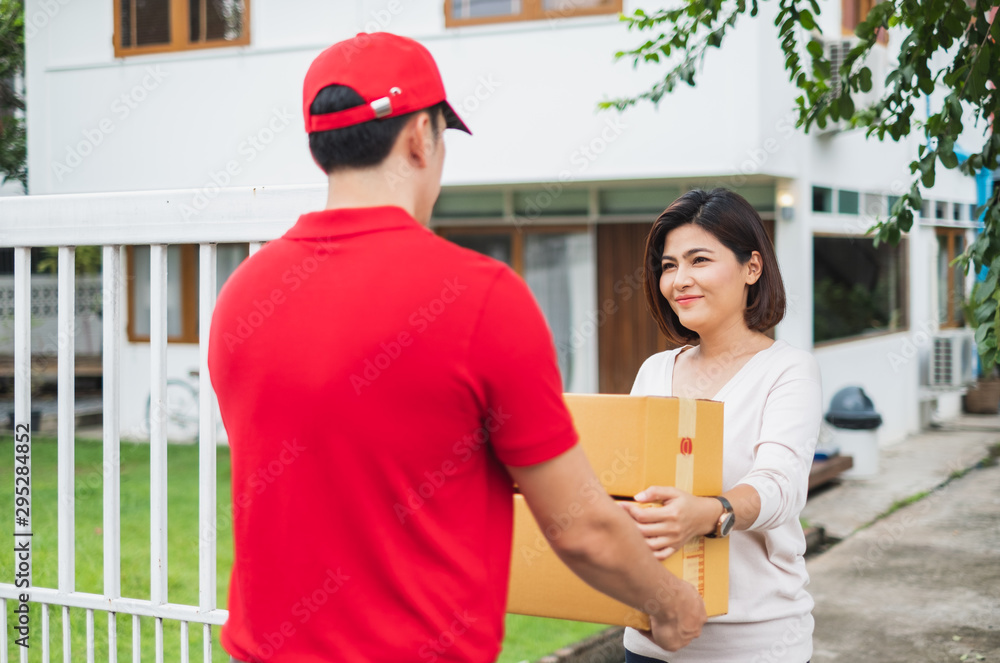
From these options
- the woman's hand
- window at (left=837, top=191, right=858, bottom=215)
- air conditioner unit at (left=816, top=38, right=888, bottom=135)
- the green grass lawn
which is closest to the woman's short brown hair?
the woman's hand

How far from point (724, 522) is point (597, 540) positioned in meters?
0.46

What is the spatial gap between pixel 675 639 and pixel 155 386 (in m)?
1.52

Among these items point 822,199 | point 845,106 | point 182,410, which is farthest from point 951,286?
point 845,106

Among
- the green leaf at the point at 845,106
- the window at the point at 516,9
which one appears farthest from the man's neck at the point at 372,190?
the window at the point at 516,9

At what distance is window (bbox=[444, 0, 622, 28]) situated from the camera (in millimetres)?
9117

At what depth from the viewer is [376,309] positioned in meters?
1.36

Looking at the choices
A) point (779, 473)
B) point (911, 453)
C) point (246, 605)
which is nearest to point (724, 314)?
point (779, 473)

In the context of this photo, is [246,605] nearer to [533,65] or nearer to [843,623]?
[843,623]

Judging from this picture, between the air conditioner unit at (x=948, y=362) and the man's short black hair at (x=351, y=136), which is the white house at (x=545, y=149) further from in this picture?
the man's short black hair at (x=351, y=136)

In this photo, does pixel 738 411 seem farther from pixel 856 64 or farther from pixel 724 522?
pixel 856 64

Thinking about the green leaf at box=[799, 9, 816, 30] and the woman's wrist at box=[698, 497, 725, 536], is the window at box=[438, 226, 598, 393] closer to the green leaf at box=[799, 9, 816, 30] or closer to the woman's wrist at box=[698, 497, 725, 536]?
the green leaf at box=[799, 9, 816, 30]

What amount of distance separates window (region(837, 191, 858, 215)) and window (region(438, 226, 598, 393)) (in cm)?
263

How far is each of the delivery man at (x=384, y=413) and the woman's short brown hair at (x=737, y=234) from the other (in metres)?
0.93

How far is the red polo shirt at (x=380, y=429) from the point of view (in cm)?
136
